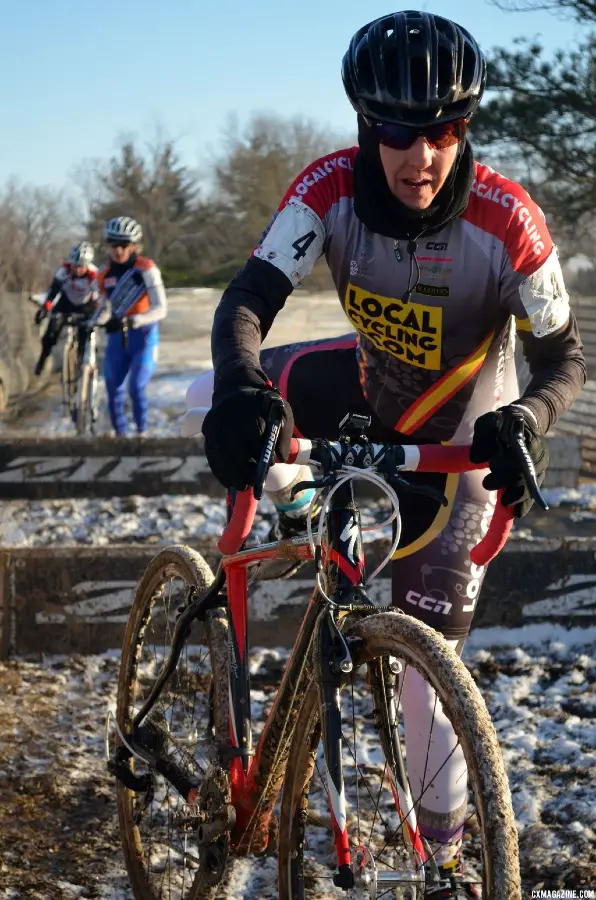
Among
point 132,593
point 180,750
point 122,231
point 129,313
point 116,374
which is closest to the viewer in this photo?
point 180,750

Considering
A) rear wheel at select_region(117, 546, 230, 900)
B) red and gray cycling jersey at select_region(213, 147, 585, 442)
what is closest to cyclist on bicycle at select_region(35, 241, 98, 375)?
rear wheel at select_region(117, 546, 230, 900)

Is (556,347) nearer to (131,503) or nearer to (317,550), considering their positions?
(317,550)

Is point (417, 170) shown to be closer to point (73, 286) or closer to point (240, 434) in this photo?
point (240, 434)

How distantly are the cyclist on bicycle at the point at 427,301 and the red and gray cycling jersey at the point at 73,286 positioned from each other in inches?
445

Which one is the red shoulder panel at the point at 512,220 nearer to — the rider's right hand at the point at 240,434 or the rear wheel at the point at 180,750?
the rider's right hand at the point at 240,434

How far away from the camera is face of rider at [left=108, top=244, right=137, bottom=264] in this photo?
11914 millimetres

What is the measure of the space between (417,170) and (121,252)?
31.1ft

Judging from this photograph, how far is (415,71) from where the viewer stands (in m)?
2.76

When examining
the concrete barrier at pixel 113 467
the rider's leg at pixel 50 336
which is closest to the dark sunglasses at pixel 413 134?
the concrete barrier at pixel 113 467

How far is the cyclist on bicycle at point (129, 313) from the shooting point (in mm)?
11773

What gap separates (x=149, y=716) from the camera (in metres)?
3.57

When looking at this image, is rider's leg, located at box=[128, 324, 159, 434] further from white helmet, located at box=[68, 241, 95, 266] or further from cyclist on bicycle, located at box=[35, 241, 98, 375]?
white helmet, located at box=[68, 241, 95, 266]

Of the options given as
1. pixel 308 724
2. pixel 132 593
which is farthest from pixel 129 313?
pixel 308 724

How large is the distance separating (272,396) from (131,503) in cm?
703
